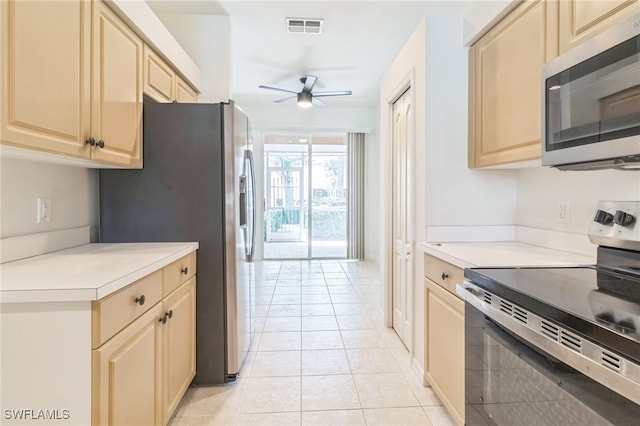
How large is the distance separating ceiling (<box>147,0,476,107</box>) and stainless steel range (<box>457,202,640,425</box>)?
8.23 ft

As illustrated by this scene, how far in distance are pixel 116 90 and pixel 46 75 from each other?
468mm

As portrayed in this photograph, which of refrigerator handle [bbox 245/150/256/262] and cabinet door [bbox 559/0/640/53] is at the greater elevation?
cabinet door [bbox 559/0/640/53]

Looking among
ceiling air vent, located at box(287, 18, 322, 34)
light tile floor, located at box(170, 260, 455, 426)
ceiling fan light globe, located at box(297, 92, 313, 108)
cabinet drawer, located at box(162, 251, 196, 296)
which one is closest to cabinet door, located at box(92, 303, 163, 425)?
cabinet drawer, located at box(162, 251, 196, 296)

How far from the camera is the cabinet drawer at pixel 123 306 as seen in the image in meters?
1.05

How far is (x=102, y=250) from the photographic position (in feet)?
5.63

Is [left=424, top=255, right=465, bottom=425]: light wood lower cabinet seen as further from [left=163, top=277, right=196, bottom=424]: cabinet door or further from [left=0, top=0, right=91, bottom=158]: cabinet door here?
[left=0, top=0, right=91, bottom=158]: cabinet door

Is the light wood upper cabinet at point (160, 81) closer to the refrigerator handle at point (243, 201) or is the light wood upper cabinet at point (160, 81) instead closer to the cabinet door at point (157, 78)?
the cabinet door at point (157, 78)

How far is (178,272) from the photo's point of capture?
1746mm

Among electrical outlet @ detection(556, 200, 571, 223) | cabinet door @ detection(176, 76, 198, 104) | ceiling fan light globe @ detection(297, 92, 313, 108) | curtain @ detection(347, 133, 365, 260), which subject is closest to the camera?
electrical outlet @ detection(556, 200, 571, 223)

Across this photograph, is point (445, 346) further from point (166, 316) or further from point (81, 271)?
point (81, 271)

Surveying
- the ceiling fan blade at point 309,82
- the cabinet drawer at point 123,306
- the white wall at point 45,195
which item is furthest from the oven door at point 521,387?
the ceiling fan blade at point 309,82

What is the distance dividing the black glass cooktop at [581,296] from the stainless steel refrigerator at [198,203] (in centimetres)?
143

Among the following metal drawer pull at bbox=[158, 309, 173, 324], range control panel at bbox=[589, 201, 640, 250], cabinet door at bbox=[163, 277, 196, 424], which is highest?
range control panel at bbox=[589, 201, 640, 250]

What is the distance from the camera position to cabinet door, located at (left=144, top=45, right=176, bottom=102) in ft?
6.71
